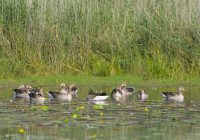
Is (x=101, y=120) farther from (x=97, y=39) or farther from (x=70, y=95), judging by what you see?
(x=97, y=39)

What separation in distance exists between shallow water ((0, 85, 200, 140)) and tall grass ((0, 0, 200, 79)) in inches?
157

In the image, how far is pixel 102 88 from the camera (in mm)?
18375

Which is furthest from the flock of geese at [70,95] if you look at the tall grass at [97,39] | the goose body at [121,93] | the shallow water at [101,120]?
the tall grass at [97,39]

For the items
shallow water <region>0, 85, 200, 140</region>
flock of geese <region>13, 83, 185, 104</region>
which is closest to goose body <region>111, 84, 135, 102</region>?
flock of geese <region>13, 83, 185, 104</region>

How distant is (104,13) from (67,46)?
60.8 inches

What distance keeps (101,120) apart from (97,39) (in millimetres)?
8657

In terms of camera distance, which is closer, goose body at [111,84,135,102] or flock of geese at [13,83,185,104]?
flock of geese at [13,83,185,104]

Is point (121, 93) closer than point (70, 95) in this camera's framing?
No

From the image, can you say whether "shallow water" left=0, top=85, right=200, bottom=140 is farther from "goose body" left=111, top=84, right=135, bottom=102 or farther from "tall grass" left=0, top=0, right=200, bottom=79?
"tall grass" left=0, top=0, right=200, bottom=79

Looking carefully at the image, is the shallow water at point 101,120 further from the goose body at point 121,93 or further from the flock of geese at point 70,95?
the goose body at point 121,93

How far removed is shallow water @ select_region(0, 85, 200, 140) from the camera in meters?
10.7

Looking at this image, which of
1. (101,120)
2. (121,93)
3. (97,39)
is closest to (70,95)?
(121,93)

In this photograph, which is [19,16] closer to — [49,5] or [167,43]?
[49,5]

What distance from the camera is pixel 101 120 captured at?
39.7 feet
